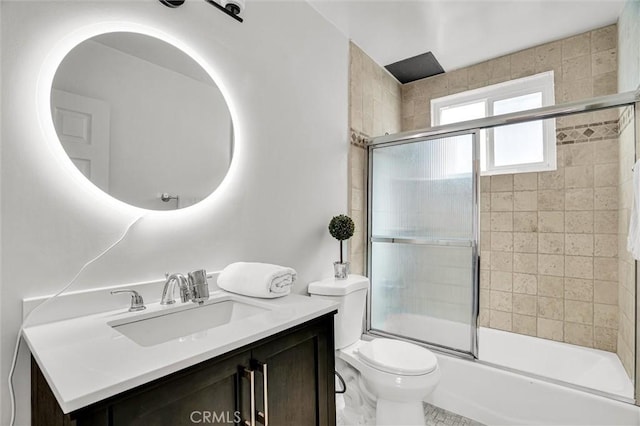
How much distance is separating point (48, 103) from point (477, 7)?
232 centimetres

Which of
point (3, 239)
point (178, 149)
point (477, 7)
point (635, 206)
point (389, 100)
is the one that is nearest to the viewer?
point (3, 239)

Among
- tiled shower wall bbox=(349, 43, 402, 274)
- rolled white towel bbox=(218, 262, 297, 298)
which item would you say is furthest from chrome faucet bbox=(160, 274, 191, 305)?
tiled shower wall bbox=(349, 43, 402, 274)

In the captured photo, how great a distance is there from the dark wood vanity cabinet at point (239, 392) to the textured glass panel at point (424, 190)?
1.25 meters

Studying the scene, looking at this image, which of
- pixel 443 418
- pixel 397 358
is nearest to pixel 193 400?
pixel 397 358

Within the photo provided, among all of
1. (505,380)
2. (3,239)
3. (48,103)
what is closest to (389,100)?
(505,380)

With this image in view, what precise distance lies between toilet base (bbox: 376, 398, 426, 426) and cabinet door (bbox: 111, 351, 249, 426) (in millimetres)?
1018

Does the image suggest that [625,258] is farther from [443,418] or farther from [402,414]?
[402,414]

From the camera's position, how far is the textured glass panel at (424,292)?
Result: 2098 mm

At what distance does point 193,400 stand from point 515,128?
2.93m

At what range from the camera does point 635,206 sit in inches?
60.3

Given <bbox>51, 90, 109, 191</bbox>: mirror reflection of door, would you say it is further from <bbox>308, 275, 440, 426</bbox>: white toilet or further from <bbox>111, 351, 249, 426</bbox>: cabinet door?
<bbox>308, 275, 440, 426</bbox>: white toilet

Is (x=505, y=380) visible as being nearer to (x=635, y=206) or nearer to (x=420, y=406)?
(x=420, y=406)

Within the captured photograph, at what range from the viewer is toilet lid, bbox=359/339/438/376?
1.55 m

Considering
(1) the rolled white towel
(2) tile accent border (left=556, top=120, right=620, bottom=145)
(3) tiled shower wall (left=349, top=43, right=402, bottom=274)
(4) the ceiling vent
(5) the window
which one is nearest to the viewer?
(1) the rolled white towel
